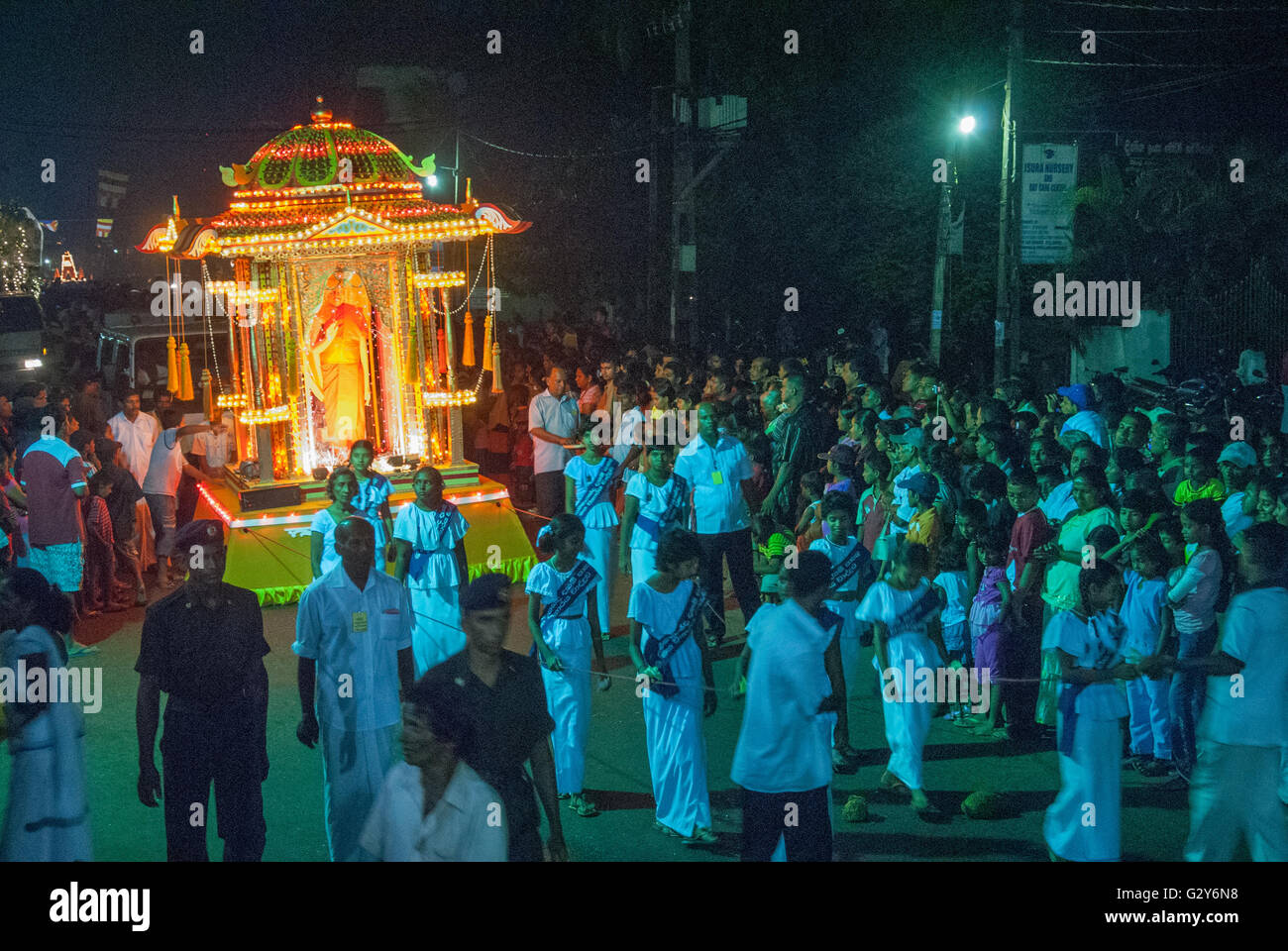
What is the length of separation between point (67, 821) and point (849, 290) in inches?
792

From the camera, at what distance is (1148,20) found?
22469 millimetres

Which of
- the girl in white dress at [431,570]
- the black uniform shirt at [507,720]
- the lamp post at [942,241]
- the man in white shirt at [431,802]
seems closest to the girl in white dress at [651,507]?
the girl in white dress at [431,570]

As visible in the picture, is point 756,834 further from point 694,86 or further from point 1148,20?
point 1148,20

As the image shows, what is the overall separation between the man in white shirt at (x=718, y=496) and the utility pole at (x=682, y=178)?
34.1 feet

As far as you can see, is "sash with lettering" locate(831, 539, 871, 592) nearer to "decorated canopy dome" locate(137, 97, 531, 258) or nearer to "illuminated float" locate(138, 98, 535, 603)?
"illuminated float" locate(138, 98, 535, 603)

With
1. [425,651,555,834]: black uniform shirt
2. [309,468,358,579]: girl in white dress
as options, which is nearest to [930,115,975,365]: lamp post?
[309,468,358,579]: girl in white dress

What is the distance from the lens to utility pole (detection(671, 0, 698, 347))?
60.0 ft

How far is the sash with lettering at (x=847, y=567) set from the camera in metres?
6.93

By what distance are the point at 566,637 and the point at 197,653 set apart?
1960 millimetres

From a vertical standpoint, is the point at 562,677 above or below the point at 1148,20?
below

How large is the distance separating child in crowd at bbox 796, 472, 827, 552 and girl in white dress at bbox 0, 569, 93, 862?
4.58 metres

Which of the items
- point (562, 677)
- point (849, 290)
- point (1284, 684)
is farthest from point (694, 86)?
point (1284, 684)
